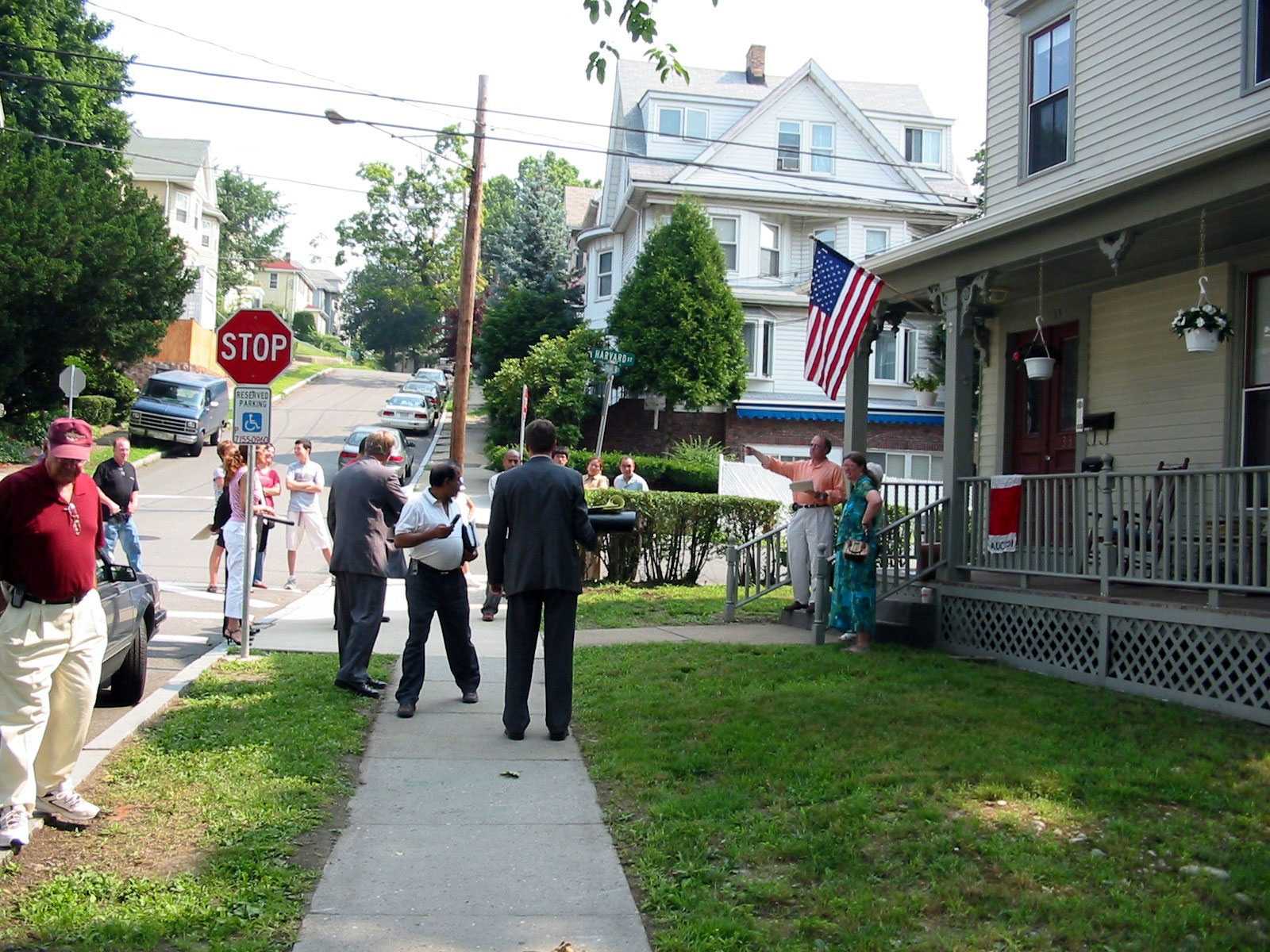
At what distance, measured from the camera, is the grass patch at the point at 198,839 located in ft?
14.7

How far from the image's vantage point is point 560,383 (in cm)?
3481

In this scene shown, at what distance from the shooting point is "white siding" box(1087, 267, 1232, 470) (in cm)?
1174

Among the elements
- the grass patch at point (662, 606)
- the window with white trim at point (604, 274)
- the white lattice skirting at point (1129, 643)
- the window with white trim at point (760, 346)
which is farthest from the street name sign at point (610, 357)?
the window with white trim at point (604, 274)

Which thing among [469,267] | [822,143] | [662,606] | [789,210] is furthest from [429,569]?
[822,143]

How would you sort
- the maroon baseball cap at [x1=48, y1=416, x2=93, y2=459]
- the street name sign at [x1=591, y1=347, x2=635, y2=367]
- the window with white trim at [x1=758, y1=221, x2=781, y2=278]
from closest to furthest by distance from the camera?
the maroon baseball cap at [x1=48, y1=416, x2=93, y2=459], the street name sign at [x1=591, y1=347, x2=635, y2=367], the window with white trim at [x1=758, y1=221, x2=781, y2=278]

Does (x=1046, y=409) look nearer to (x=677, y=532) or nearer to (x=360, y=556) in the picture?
(x=677, y=532)

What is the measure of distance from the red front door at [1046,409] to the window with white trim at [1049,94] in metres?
1.97

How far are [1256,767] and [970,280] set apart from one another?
6.49m

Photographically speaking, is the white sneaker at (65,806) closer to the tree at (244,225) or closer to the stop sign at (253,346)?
the stop sign at (253,346)

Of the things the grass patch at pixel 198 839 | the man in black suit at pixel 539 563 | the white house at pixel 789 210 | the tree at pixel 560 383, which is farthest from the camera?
the white house at pixel 789 210

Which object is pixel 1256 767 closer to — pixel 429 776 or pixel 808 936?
pixel 808 936

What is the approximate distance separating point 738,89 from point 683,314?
9722mm

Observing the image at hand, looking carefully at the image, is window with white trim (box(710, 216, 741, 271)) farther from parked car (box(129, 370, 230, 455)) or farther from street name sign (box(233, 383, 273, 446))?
street name sign (box(233, 383, 273, 446))

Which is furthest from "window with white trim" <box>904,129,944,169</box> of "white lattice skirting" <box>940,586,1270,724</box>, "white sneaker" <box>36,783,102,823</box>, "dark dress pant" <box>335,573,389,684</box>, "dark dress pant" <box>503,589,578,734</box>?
"white sneaker" <box>36,783,102,823</box>
